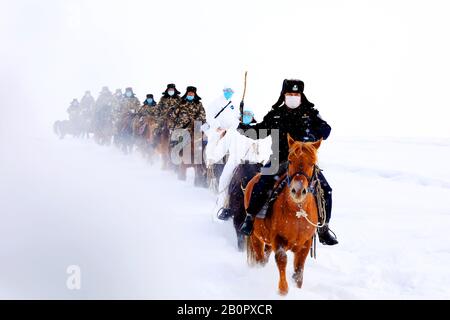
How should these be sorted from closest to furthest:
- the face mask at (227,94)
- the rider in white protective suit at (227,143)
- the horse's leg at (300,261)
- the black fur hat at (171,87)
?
the horse's leg at (300,261), the rider in white protective suit at (227,143), the face mask at (227,94), the black fur hat at (171,87)

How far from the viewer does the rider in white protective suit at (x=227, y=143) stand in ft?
25.9

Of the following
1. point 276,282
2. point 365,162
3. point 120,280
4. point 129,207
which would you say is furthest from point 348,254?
point 365,162

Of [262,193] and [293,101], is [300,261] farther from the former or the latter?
[293,101]

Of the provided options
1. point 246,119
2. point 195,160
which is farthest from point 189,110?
point 246,119

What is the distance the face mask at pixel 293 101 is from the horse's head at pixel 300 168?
0.94m

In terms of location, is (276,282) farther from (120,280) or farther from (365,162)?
(365,162)

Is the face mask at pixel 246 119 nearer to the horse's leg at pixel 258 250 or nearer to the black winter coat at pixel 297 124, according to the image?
the black winter coat at pixel 297 124

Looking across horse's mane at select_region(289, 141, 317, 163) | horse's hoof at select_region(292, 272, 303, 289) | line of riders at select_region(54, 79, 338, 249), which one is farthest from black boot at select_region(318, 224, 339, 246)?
horse's mane at select_region(289, 141, 317, 163)

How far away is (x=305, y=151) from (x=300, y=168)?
0.63ft

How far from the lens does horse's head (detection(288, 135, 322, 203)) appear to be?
534cm

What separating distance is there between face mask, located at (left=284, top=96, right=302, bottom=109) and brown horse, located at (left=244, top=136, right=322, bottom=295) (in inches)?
31.8

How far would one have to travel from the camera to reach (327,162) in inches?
802

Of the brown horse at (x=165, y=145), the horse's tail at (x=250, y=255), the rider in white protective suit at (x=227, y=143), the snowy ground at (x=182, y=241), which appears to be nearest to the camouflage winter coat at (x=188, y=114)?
the brown horse at (x=165, y=145)
